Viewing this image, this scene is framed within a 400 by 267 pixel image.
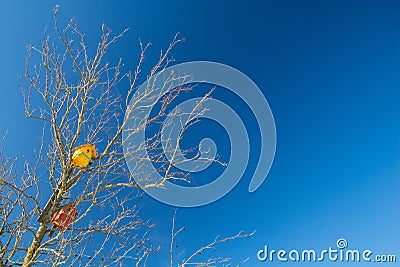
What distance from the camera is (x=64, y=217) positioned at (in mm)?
3229

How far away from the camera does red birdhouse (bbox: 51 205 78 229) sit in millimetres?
3205

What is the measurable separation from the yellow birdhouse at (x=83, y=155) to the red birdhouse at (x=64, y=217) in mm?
334

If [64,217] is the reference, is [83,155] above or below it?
above

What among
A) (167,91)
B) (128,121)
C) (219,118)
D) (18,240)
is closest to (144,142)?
(128,121)

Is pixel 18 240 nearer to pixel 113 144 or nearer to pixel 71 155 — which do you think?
pixel 71 155

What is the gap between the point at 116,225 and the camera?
3.59 m

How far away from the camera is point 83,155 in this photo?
3.25m

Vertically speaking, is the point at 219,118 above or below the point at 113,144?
above

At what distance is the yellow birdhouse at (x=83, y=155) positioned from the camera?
325cm

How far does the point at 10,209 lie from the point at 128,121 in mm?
1370

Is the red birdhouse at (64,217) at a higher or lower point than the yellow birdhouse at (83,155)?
lower

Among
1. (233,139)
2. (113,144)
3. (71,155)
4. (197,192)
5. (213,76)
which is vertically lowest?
(71,155)

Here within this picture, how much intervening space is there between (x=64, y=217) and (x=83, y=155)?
19.0 inches

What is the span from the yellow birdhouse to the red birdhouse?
33 centimetres
